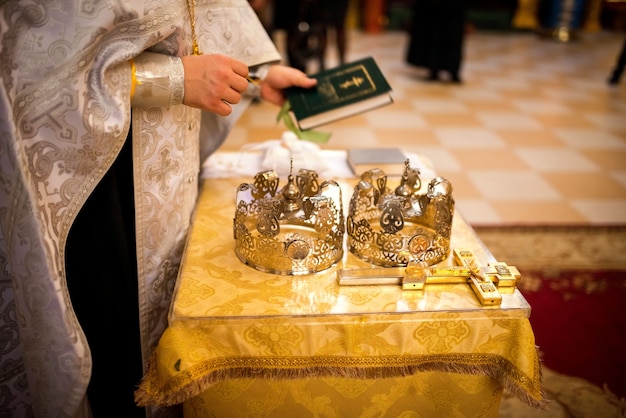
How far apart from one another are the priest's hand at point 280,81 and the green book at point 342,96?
31mm

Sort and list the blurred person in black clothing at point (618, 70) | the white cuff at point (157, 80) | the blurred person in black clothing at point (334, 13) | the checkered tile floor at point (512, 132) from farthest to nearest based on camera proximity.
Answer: the blurred person in black clothing at point (618, 70), the blurred person in black clothing at point (334, 13), the checkered tile floor at point (512, 132), the white cuff at point (157, 80)

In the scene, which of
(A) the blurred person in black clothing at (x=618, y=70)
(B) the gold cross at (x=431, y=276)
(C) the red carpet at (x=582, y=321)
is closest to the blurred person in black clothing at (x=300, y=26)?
(A) the blurred person in black clothing at (x=618, y=70)

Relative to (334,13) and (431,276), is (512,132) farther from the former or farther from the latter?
(431,276)

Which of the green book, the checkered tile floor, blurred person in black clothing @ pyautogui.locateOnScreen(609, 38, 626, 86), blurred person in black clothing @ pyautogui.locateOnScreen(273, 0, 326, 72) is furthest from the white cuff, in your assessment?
blurred person in black clothing @ pyautogui.locateOnScreen(609, 38, 626, 86)

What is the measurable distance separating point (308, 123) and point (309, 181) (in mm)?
169

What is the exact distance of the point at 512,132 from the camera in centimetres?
414

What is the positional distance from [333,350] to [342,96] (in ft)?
2.22

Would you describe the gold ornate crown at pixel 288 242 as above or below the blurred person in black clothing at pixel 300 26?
above

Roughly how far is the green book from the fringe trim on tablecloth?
0.65m

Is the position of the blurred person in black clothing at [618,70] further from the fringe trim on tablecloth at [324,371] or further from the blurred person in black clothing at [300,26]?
the fringe trim on tablecloth at [324,371]

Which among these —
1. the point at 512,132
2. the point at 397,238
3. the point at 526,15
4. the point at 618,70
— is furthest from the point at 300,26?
the point at 526,15

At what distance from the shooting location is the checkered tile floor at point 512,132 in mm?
3051

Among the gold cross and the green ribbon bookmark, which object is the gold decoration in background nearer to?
the green ribbon bookmark

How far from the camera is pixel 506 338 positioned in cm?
110
